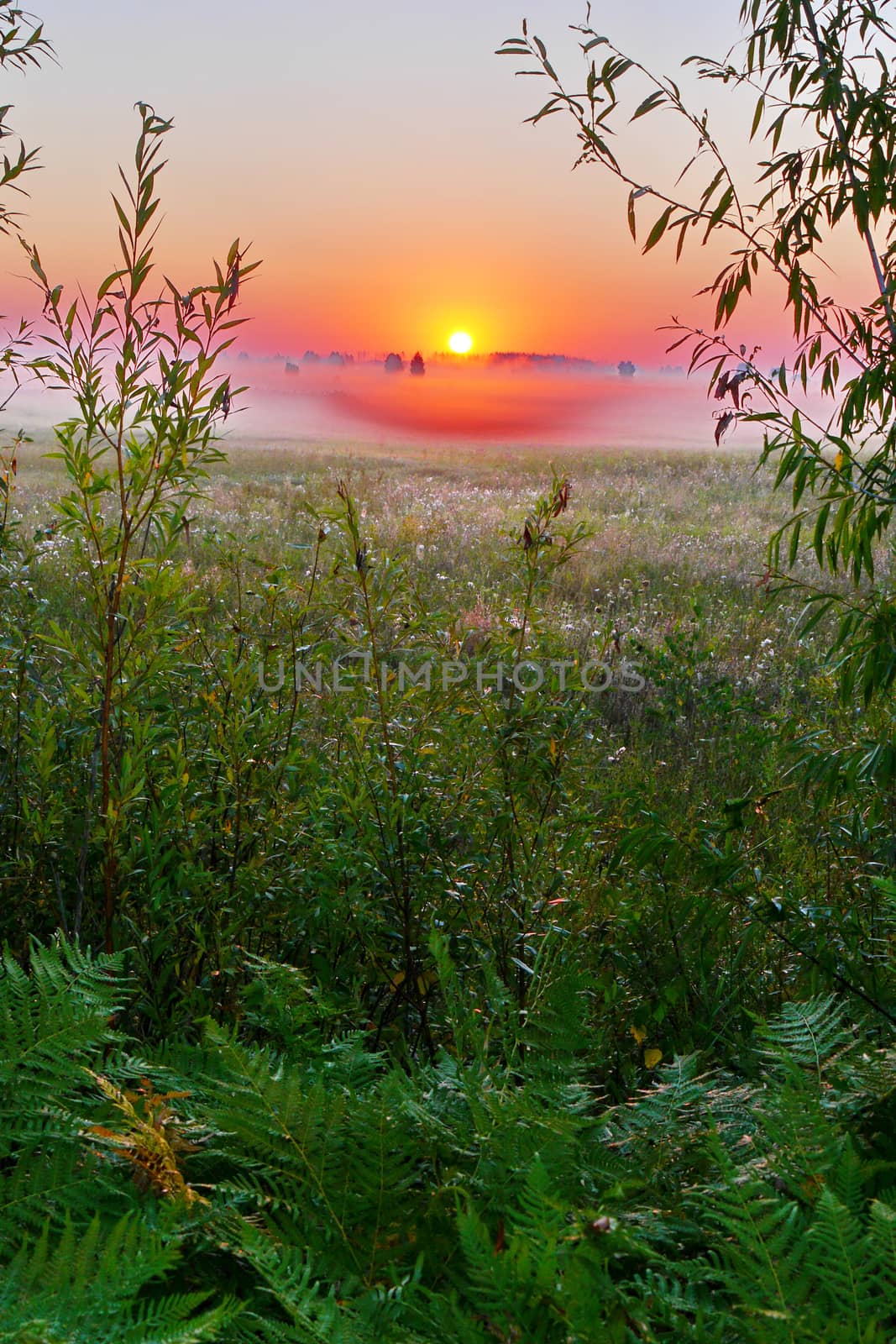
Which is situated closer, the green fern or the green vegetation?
the green fern

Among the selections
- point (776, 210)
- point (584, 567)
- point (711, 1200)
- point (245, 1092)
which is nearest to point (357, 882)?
point (245, 1092)

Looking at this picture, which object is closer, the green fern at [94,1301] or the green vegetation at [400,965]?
the green fern at [94,1301]

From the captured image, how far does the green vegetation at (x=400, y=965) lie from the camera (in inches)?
30.4

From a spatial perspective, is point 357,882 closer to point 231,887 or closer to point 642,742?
point 231,887

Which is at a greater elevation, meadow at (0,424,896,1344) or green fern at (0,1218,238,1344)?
green fern at (0,1218,238,1344)

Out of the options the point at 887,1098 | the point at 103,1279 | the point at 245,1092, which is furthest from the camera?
the point at 887,1098

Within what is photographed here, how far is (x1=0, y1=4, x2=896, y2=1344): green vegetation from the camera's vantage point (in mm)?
772

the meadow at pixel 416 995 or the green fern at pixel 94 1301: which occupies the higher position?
the green fern at pixel 94 1301

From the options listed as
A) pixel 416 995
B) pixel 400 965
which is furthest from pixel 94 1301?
pixel 400 965

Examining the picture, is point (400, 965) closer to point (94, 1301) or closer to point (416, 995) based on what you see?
point (416, 995)

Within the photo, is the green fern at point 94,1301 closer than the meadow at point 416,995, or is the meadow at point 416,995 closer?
the green fern at point 94,1301

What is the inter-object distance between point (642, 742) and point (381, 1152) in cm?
471

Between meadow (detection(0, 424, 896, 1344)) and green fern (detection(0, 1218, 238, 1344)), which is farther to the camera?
meadow (detection(0, 424, 896, 1344))

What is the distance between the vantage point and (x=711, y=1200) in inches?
33.6
